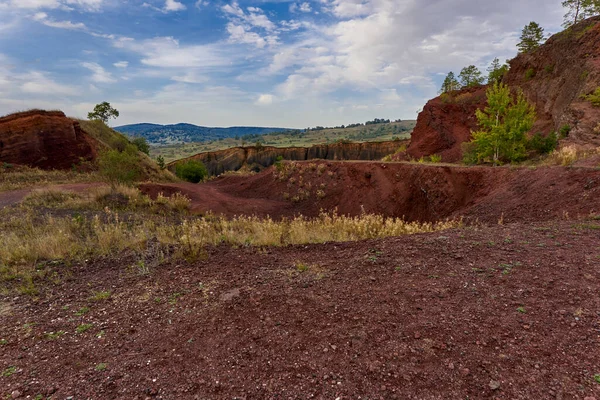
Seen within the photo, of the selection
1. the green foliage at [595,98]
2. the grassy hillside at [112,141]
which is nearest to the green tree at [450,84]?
the green foliage at [595,98]

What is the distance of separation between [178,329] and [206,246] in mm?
2829

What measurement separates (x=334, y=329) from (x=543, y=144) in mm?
16487

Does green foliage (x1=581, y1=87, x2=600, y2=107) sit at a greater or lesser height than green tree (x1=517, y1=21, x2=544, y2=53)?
lesser

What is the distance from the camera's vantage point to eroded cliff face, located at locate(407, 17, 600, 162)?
15.5 meters

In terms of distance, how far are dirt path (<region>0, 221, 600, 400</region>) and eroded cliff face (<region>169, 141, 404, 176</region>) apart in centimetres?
3748

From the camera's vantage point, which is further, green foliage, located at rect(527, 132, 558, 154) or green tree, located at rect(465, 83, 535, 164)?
green foliage, located at rect(527, 132, 558, 154)

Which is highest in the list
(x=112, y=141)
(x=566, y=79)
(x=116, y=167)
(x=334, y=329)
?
(x=566, y=79)

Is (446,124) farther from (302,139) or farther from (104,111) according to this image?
(302,139)

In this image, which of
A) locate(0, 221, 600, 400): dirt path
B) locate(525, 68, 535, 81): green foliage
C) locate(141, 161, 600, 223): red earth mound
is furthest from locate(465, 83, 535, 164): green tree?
locate(525, 68, 535, 81): green foliage

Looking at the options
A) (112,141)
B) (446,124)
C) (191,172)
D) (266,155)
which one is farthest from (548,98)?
(112,141)

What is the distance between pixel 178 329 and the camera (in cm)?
300

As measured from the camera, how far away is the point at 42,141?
22.3m

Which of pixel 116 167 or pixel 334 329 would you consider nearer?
pixel 334 329

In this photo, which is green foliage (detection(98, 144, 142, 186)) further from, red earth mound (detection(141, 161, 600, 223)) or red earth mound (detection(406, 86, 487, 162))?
red earth mound (detection(406, 86, 487, 162))
